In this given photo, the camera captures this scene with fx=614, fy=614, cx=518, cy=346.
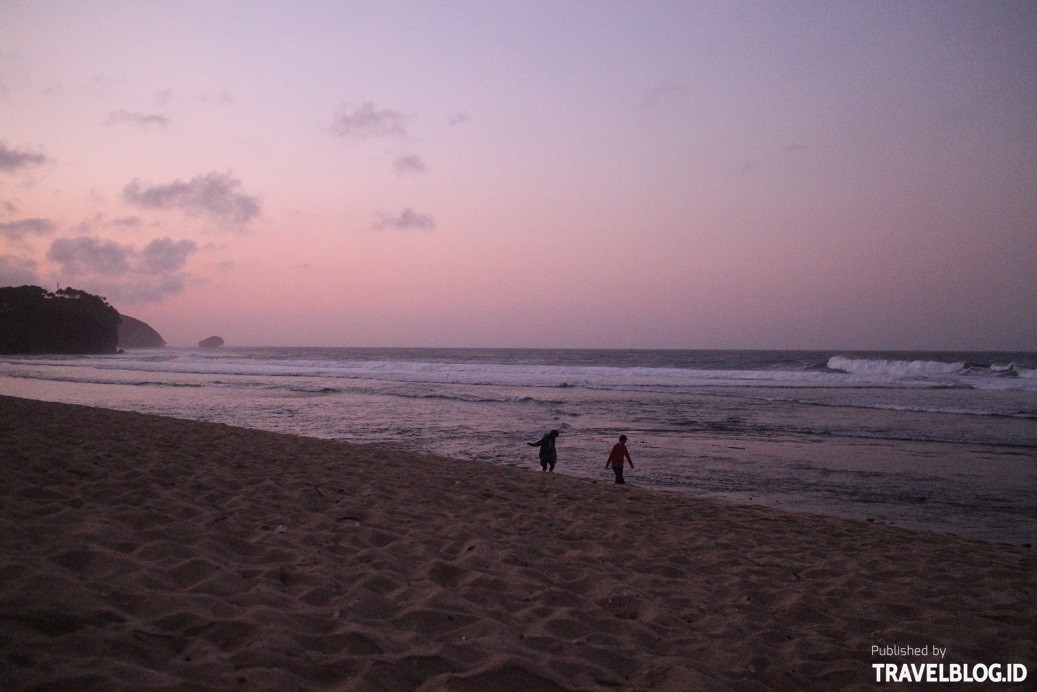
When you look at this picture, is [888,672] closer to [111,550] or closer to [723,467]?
[111,550]

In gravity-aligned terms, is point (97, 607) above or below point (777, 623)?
above

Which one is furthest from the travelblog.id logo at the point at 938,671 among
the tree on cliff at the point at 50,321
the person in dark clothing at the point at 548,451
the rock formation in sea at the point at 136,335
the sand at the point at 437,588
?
the rock formation in sea at the point at 136,335

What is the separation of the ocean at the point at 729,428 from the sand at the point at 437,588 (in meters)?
2.50

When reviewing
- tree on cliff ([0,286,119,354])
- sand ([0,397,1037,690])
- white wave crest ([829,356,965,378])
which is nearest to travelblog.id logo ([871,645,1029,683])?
sand ([0,397,1037,690])

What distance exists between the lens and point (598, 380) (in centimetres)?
3869

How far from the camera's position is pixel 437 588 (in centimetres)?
409

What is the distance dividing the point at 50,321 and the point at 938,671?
90232 millimetres

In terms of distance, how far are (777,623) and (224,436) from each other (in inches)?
366

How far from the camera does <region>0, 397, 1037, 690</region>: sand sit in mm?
2988

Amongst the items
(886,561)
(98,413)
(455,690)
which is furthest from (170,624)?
(98,413)

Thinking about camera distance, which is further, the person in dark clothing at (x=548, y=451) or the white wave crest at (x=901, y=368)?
the white wave crest at (x=901, y=368)

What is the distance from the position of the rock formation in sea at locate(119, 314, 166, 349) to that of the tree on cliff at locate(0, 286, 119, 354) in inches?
3362

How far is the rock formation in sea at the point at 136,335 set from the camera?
159 meters

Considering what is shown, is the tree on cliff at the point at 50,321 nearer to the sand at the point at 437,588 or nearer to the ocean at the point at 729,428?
the ocean at the point at 729,428
